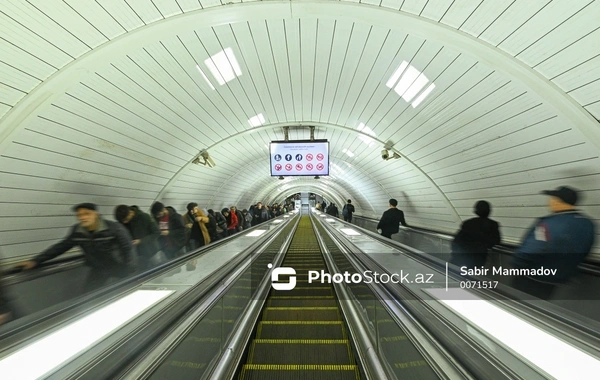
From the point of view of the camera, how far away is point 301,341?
9.53 ft

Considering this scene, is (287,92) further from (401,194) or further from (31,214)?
(401,194)

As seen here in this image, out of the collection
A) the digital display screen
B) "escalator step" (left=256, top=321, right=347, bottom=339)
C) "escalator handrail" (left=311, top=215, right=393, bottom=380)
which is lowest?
"escalator step" (left=256, top=321, right=347, bottom=339)

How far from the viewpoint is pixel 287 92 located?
6.56m

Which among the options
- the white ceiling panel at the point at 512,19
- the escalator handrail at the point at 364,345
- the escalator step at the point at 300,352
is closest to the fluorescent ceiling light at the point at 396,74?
the white ceiling panel at the point at 512,19

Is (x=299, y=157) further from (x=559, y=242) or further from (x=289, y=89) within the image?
(x=559, y=242)

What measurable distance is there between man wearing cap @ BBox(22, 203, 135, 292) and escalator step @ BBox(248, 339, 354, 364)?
1.68 meters

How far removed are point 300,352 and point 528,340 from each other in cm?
194

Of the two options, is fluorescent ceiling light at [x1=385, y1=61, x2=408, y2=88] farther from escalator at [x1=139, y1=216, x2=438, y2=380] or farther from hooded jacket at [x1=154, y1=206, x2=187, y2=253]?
hooded jacket at [x1=154, y1=206, x2=187, y2=253]

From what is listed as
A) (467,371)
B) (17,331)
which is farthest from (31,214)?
(467,371)

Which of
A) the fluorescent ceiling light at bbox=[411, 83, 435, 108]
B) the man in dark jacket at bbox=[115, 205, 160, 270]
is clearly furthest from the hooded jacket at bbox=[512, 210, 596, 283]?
the man in dark jacket at bbox=[115, 205, 160, 270]

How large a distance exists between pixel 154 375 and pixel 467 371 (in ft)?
4.75

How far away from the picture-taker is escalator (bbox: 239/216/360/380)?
2.50 m

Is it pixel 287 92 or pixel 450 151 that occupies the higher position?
pixel 287 92

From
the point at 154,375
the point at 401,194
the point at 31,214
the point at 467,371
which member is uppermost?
the point at 401,194
